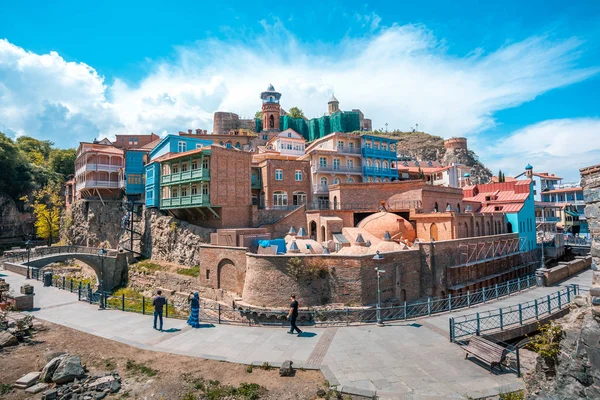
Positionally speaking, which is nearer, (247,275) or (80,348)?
(80,348)

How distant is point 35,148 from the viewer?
197 ft

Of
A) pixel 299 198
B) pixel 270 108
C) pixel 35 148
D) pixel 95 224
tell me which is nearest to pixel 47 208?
pixel 95 224

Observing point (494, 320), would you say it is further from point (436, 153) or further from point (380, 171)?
point (436, 153)

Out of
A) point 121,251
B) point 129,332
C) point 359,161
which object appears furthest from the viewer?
point 359,161

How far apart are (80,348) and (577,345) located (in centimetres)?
1404

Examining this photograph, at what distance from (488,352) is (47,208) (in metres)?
56.4

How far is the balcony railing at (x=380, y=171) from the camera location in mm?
41344

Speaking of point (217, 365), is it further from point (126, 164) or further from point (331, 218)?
point (126, 164)

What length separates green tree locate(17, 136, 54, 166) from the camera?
5612 centimetres

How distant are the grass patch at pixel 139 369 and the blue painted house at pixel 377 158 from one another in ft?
115

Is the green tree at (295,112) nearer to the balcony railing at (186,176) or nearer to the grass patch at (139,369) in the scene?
the balcony railing at (186,176)

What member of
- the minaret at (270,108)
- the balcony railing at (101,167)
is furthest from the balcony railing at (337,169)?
the minaret at (270,108)

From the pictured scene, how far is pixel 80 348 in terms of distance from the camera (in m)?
11.1

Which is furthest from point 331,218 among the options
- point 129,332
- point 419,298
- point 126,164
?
point 126,164
